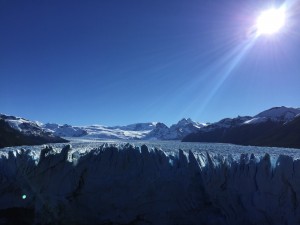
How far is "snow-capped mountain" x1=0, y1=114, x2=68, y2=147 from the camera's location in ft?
374

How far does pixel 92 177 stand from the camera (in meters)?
25.0

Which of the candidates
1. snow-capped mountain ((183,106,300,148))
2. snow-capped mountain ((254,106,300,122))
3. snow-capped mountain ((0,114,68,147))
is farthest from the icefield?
snow-capped mountain ((254,106,300,122))

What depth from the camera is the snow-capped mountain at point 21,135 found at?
374 feet

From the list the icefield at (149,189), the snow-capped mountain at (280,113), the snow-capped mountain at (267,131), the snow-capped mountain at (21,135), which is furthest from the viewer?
the snow-capped mountain at (280,113)

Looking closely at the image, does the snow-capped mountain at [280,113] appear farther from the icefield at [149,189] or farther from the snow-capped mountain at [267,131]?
the icefield at [149,189]

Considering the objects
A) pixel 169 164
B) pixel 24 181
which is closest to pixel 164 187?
pixel 169 164

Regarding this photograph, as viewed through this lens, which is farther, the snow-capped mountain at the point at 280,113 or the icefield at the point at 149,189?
the snow-capped mountain at the point at 280,113

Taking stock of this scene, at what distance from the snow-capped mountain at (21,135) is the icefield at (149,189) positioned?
85.9 metres

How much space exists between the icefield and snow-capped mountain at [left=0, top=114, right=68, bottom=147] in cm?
8590

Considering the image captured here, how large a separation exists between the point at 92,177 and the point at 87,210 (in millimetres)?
2187

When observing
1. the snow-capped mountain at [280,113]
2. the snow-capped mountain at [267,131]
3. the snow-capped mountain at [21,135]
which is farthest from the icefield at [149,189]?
the snow-capped mountain at [280,113]

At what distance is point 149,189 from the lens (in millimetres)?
24422

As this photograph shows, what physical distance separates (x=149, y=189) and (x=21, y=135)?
12553cm

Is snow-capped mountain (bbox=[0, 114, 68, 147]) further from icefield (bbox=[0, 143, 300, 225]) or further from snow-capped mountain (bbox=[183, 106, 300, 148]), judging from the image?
icefield (bbox=[0, 143, 300, 225])
